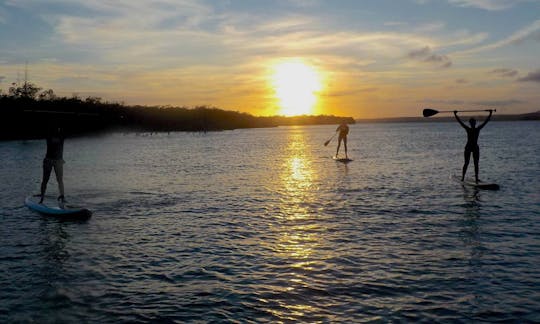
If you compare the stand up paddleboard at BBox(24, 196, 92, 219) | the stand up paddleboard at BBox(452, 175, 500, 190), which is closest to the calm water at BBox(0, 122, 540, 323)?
the stand up paddleboard at BBox(24, 196, 92, 219)

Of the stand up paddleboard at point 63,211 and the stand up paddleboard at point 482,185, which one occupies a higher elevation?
the stand up paddleboard at point 482,185

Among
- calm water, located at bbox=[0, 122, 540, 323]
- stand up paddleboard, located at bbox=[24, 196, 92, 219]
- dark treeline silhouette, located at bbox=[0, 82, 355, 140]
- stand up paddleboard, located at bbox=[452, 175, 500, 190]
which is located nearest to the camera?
calm water, located at bbox=[0, 122, 540, 323]

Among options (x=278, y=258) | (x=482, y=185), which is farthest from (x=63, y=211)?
(x=482, y=185)

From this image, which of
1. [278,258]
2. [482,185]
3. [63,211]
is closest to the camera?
[278,258]

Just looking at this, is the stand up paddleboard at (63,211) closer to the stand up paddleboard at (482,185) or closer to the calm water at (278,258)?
the calm water at (278,258)

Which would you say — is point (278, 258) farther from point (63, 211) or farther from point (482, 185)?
point (482, 185)

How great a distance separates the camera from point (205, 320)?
792cm

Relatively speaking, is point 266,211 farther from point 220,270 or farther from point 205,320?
point 205,320

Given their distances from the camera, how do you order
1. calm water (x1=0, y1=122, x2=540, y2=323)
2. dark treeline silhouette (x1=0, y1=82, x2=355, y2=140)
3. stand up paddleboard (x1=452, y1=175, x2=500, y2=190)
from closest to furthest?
calm water (x1=0, y1=122, x2=540, y2=323) < stand up paddleboard (x1=452, y1=175, x2=500, y2=190) < dark treeline silhouette (x1=0, y1=82, x2=355, y2=140)

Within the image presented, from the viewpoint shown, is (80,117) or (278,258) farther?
(80,117)

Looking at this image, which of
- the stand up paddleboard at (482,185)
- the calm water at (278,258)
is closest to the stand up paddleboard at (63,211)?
the calm water at (278,258)

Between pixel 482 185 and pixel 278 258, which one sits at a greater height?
pixel 482 185

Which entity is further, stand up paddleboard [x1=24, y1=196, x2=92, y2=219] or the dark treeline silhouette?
the dark treeline silhouette

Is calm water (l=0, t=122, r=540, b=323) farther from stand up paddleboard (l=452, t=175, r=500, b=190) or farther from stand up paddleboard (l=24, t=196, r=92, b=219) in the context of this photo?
stand up paddleboard (l=452, t=175, r=500, b=190)
